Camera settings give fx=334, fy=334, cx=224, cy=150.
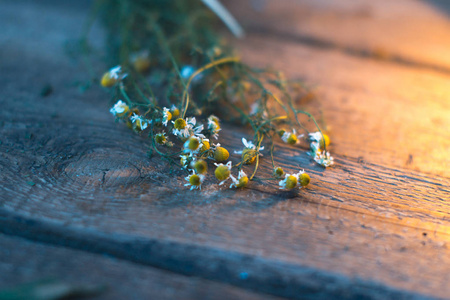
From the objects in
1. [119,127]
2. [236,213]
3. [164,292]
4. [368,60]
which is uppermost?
[368,60]

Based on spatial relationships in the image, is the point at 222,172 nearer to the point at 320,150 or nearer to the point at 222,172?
the point at 222,172

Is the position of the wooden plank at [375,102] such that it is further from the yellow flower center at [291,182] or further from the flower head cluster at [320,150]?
the yellow flower center at [291,182]

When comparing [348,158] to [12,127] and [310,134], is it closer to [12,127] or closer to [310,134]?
[310,134]

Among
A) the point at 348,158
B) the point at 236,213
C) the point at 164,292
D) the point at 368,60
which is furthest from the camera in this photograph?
the point at 368,60

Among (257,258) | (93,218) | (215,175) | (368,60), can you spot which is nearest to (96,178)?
(93,218)

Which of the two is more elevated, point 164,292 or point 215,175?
point 215,175

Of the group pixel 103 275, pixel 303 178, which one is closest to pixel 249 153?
pixel 303 178

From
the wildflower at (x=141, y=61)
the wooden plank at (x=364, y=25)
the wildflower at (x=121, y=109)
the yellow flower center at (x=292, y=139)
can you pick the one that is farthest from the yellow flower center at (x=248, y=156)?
the wooden plank at (x=364, y=25)
